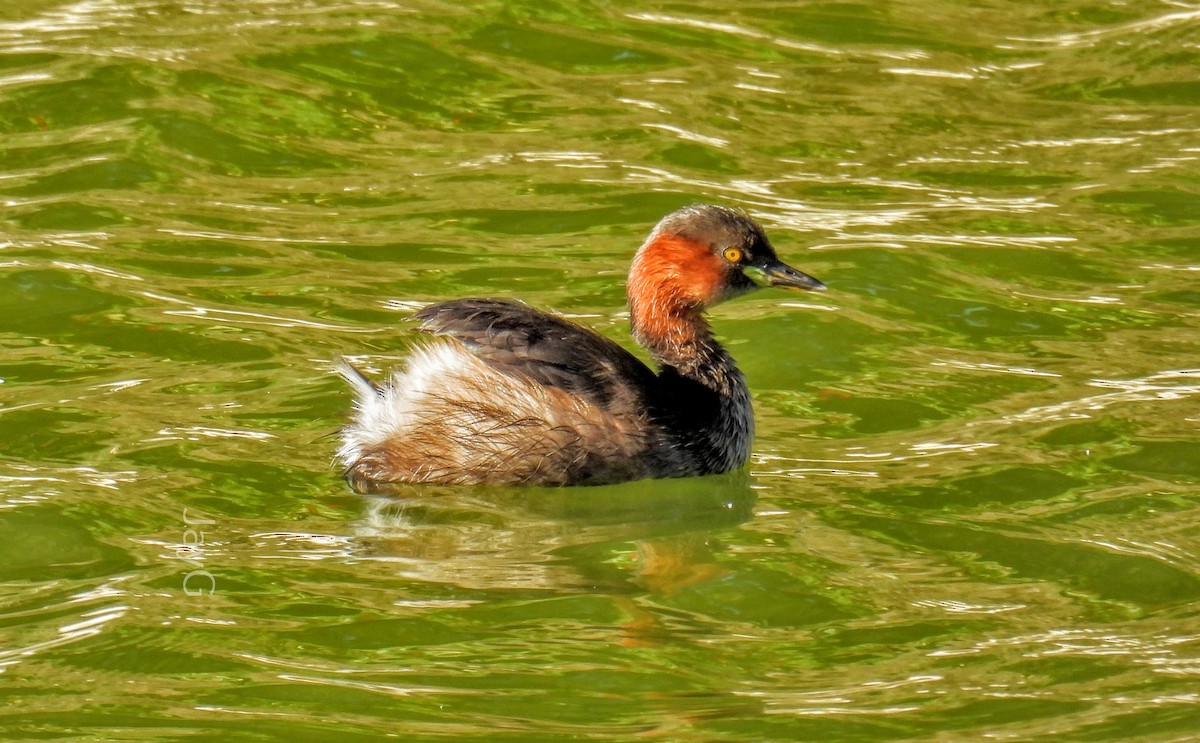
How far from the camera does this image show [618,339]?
759cm

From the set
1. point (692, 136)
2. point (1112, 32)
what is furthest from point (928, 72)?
point (692, 136)

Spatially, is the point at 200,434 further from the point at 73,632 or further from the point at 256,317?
the point at 73,632

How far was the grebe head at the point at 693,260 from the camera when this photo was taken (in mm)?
6898

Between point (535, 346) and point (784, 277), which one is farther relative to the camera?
point (784, 277)

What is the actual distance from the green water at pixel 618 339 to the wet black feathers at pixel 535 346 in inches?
14.6

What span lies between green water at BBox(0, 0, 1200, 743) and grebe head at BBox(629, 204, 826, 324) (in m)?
0.55

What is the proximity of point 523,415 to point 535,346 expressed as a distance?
23 centimetres

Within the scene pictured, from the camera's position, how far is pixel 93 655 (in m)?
4.94

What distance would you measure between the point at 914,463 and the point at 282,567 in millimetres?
2227

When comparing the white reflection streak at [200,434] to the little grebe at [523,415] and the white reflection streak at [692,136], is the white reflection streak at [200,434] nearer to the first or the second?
the little grebe at [523,415]

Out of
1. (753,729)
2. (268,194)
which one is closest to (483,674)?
(753,729)

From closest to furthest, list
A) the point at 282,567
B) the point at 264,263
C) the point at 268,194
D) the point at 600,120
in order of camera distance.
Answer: the point at 282,567 < the point at 264,263 < the point at 268,194 < the point at 600,120

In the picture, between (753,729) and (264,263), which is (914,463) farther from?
(264,263)

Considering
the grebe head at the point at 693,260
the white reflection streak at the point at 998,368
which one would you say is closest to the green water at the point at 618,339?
the white reflection streak at the point at 998,368
